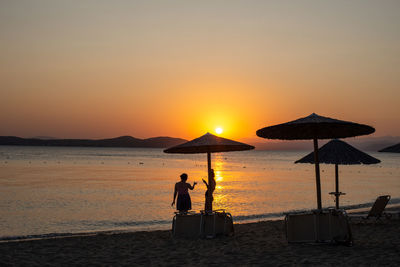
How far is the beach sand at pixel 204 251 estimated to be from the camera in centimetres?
738

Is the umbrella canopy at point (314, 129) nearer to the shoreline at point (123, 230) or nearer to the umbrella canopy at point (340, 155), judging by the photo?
the umbrella canopy at point (340, 155)

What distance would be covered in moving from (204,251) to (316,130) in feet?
11.3

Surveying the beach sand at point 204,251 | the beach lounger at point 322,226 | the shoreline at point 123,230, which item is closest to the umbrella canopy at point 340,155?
the shoreline at point 123,230

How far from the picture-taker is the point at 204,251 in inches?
328

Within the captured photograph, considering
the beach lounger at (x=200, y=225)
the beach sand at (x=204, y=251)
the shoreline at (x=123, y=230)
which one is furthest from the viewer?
the shoreline at (x=123, y=230)

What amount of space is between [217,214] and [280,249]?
1926 mm

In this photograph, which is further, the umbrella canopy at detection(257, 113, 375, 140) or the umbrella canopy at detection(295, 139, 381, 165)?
the umbrella canopy at detection(295, 139, 381, 165)

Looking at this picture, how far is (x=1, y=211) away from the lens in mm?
18281

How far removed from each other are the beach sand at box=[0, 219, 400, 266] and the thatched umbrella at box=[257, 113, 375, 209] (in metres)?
1.31

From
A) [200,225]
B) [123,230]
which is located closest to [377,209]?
[200,225]

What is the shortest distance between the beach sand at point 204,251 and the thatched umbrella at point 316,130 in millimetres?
1312

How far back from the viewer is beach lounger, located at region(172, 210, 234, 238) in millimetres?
9703

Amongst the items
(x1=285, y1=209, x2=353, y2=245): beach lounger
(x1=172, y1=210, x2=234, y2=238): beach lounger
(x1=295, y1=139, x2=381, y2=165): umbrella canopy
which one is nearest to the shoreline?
(x1=295, y1=139, x2=381, y2=165): umbrella canopy

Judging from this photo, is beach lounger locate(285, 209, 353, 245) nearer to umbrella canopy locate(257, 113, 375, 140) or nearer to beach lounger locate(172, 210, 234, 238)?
umbrella canopy locate(257, 113, 375, 140)
